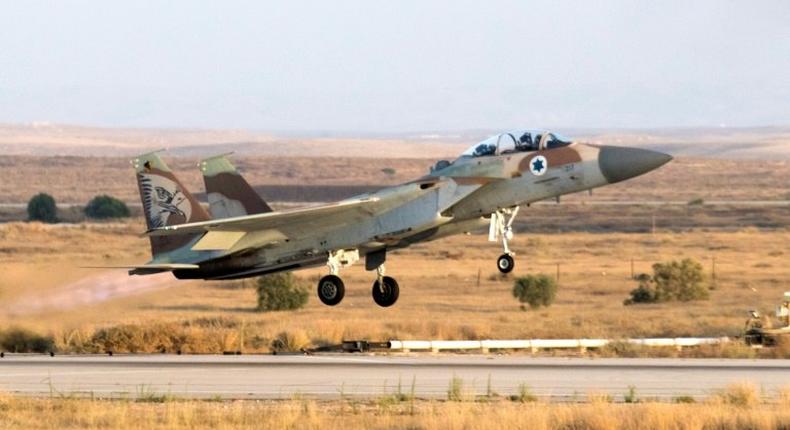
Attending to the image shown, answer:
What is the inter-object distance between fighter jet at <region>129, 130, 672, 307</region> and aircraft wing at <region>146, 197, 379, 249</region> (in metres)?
0.02

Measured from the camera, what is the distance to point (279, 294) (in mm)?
50969

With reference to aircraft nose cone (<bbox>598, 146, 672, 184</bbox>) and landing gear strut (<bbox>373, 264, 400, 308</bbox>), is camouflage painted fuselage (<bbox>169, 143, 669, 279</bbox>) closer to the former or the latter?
aircraft nose cone (<bbox>598, 146, 672, 184</bbox>)

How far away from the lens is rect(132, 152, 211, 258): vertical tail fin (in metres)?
32.9

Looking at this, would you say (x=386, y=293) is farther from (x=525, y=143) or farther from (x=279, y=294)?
(x=279, y=294)

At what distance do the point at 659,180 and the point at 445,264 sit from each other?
103025 millimetres

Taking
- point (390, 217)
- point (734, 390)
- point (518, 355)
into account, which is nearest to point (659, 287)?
point (518, 355)

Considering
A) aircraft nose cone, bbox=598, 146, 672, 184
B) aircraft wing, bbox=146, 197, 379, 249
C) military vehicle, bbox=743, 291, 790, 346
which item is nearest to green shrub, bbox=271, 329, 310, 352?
aircraft wing, bbox=146, 197, 379, 249

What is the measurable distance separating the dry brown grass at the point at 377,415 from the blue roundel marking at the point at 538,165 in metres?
7.93

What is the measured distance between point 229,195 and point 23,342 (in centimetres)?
776

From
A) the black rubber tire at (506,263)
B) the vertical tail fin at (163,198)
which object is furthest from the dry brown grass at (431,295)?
the black rubber tire at (506,263)

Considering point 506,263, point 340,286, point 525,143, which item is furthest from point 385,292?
point 525,143

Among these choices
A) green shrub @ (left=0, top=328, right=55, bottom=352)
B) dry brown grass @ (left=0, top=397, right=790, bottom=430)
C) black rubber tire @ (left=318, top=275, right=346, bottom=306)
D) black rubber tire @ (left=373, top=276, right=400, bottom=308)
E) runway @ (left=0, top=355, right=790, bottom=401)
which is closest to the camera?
dry brown grass @ (left=0, top=397, right=790, bottom=430)

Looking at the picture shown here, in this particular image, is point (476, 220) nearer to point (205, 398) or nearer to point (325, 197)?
point (205, 398)

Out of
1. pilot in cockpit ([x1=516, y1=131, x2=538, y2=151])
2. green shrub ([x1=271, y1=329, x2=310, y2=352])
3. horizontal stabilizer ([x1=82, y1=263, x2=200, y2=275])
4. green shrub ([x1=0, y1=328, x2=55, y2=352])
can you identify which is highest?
pilot in cockpit ([x1=516, y1=131, x2=538, y2=151])
